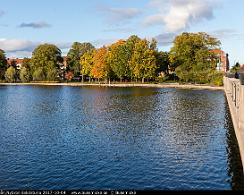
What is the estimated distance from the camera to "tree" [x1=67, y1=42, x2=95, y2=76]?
188m

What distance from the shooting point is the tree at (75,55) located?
188 m

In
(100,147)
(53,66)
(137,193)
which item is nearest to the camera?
(137,193)

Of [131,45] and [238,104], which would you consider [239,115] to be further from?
[131,45]

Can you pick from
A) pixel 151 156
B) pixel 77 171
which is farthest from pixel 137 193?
pixel 151 156

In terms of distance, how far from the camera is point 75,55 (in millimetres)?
193125

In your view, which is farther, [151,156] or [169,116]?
[169,116]

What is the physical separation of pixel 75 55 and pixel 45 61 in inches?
645

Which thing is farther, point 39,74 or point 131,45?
point 39,74

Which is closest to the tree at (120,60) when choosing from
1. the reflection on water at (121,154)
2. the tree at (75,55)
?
the tree at (75,55)

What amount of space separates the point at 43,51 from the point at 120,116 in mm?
144234

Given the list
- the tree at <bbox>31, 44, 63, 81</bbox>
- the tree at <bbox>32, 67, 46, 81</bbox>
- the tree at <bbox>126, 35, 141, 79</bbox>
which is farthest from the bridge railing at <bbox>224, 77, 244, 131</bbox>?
the tree at <bbox>32, 67, 46, 81</bbox>

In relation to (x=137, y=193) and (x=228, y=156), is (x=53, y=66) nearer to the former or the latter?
(x=228, y=156)

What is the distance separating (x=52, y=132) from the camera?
38.2 m

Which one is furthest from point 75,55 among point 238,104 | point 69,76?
point 238,104
